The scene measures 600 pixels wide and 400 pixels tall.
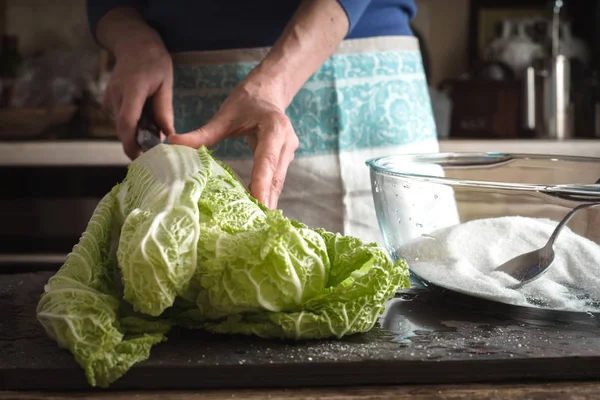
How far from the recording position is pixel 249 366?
0.56 meters

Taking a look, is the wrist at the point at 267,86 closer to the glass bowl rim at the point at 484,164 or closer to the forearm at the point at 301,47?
the forearm at the point at 301,47

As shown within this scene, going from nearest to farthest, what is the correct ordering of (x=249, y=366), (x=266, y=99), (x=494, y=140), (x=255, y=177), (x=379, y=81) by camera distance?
1. (x=249, y=366)
2. (x=255, y=177)
3. (x=266, y=99)
4. (x=379, y=81)
5. (x=494, y=140)

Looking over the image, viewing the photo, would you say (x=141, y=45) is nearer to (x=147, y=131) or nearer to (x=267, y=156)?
(x=147, y=131)

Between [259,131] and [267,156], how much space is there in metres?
0.06

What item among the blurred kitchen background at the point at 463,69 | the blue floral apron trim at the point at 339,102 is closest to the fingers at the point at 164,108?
the blue floral apron trim at the point at 339,102

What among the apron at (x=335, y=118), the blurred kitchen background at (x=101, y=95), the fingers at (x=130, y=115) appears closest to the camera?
the fingers at (x=130, y=115)

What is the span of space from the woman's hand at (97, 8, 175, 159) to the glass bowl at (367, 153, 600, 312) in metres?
0.41

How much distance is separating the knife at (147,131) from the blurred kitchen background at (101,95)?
3.66ft

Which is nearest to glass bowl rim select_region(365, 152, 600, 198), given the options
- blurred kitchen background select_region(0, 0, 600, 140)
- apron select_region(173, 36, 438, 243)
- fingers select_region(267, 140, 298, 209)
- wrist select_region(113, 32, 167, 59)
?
fingers select_region(267, 140, 298, 209)

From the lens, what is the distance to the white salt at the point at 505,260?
2.28 ft

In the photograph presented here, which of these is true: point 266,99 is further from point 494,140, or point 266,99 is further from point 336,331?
point 494,140

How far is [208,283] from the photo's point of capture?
0.61 meters

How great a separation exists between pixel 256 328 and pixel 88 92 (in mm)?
2051

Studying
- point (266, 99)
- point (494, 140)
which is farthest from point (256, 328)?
point (494, 140)
